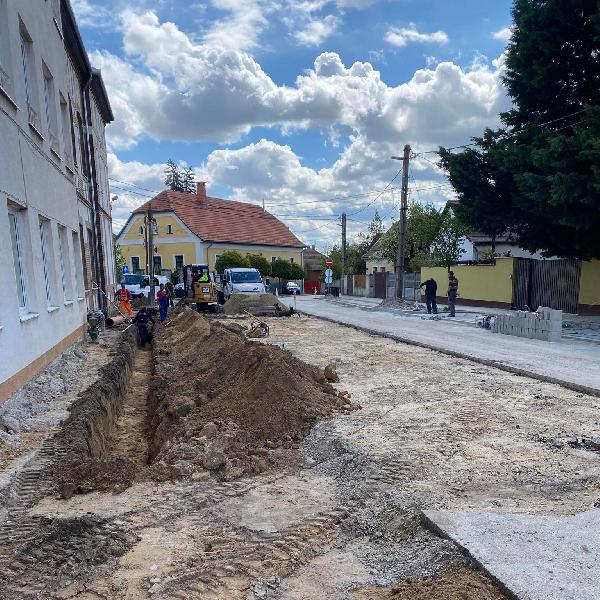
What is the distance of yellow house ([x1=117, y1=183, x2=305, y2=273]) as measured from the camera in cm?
4200

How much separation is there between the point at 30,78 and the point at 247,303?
1352 cm

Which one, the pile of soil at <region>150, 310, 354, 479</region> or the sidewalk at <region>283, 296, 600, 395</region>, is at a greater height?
the pile of soil at <region>150, 310, 354, 479</region>

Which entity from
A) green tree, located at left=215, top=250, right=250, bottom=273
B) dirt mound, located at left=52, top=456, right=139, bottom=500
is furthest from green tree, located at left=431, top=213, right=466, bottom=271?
dirt mound, located at left=52, top=456, right=139, bottom=500

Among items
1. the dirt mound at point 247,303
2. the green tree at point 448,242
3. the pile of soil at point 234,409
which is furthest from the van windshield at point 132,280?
the pile of soil at point 234,409

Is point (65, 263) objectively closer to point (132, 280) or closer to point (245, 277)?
point (245, 277)

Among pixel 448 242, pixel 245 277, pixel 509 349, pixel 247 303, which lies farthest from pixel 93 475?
pixel 448 242

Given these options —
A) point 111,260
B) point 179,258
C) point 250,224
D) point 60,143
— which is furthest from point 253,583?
point 250,224

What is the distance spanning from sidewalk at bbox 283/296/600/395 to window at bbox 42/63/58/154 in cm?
966

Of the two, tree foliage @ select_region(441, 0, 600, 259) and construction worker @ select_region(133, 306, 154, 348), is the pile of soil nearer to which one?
construction worker @ select_region(133, 306, 154, 348)

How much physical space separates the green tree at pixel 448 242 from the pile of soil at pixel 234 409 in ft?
82.7

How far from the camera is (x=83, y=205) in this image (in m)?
15.6

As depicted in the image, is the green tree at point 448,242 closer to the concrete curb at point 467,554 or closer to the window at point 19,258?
the window at point 19,258

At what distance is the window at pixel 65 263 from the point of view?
A: 1139 centimetres

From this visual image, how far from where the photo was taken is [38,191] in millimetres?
8938
